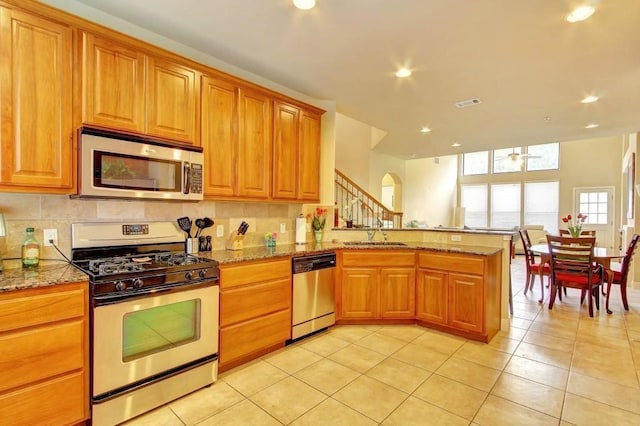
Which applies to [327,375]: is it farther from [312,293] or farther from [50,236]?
[50,236]

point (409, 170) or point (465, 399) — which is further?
point (409, 170)

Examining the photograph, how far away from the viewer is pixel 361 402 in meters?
2.18

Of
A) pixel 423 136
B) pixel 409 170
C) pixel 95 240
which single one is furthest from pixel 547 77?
pixel 409 170

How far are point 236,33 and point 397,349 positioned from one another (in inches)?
121

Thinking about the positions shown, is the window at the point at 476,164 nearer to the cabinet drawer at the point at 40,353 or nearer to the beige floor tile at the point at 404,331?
the beige floor tile at the point at 404,331

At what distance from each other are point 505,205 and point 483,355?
34.2 feet

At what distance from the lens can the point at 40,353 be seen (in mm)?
1672

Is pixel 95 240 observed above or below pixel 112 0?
below

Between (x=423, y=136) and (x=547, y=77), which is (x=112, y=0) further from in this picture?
(x=423, y=136)

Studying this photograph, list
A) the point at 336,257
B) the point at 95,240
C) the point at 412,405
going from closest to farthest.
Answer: the point at 412,405 < the point at 95,240 < the point at 336,257

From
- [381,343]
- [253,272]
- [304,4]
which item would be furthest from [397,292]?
[304,4]

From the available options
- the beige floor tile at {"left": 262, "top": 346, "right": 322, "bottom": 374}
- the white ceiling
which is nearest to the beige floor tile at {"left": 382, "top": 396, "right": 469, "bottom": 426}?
the beige floor tile at {"left": 262, "top": 346, "right": 322, "bottom": 374}

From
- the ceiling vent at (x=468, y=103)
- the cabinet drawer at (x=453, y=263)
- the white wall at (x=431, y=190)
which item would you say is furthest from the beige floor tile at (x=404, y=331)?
the white wall at (x=431, y=190)

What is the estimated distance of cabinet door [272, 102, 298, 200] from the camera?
127 inches
